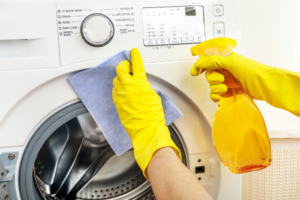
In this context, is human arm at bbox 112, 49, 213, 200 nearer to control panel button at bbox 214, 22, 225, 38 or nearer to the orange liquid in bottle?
the orange liquid in bottle

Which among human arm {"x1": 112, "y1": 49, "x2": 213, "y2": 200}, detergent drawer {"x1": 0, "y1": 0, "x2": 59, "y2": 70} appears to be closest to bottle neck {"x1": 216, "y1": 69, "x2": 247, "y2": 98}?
human arm {"x1": 112, "y1": 49, "x2": 213, "y2": 200}

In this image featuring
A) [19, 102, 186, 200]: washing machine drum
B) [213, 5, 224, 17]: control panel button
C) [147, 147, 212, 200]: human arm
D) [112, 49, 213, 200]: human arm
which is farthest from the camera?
[19, 102, 186, 200]: washing machine drum

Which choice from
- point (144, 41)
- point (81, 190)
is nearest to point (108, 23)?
point (144, 41)

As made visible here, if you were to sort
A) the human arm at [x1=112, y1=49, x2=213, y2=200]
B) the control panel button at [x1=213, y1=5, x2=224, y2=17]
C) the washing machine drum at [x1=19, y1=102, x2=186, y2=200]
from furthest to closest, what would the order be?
1. the washing machine drum at [x1=19, y1=102, x2=186, y2=200]
2. the control panel button at [x1=213, y1=5, x2=224, y2=17]
3. the human arm at [x1=112, y1=49, x2=213, y2=200]

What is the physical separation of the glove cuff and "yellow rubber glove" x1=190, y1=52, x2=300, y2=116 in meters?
0.20

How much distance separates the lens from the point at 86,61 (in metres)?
0.71

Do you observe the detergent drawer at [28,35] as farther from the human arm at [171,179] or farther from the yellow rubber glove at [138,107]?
the human arm at [171,179]

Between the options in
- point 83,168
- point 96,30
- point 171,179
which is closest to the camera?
point 171,179

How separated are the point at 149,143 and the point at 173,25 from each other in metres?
0.38

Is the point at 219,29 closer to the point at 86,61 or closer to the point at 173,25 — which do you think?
the point at 173,25

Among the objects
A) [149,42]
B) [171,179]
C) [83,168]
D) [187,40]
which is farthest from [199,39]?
[83,168]

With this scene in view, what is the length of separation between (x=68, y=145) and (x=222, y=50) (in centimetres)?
71

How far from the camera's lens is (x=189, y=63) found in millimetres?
764

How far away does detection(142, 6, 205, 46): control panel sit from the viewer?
28.8 inches
